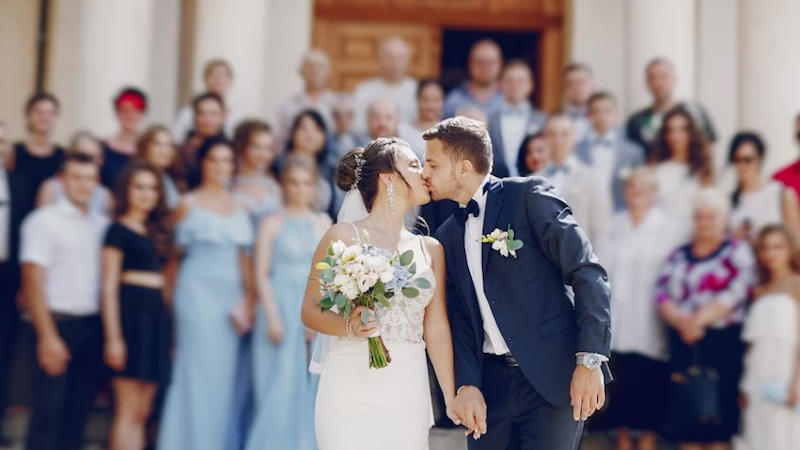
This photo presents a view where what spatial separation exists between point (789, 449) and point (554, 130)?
284cm

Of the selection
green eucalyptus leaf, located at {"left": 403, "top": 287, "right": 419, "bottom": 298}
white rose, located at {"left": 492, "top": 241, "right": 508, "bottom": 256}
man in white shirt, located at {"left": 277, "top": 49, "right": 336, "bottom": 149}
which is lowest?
green eucalyptus leaf, located at {"left": 403, "top": 287, "right": 419, "bottom": 298}

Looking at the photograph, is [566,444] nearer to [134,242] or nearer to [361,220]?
[361,220]

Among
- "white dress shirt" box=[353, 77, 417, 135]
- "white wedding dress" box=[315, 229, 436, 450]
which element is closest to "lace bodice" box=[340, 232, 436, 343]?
"white wedding dress" box=[315, 229, 436, 450]

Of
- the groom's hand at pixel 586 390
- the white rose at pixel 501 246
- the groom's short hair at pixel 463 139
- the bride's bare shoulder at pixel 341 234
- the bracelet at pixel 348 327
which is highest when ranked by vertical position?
the groom's short hair at pixel 463 139

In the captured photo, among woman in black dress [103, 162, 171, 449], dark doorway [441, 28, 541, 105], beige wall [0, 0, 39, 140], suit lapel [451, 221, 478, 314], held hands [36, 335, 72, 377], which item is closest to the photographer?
suit lapel [451, 221, 478, 314]

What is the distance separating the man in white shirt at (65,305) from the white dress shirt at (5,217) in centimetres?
36

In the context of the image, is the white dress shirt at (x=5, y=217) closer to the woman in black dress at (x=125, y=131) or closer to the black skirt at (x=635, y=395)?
the woman in black dress at (x=125, y=131)

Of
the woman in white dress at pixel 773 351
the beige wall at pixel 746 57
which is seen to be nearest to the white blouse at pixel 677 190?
the woman in white dress at pixel 773 351

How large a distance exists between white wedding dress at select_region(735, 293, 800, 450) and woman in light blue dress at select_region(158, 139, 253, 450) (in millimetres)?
3617

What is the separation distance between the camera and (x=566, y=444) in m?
5.25

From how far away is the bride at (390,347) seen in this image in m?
5.43

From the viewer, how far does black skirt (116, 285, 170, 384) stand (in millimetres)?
8195

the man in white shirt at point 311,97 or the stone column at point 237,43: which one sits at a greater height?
the stone column at point 237,43

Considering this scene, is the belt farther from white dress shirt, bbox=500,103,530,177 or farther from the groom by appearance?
white dress shirt, bbox=500,103,530,177
